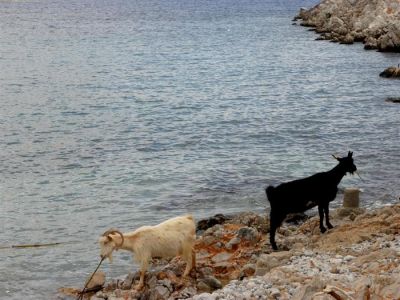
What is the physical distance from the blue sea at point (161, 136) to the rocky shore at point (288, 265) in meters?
2.48

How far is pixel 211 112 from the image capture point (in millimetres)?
42188

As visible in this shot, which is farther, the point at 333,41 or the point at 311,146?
the point at 333,41

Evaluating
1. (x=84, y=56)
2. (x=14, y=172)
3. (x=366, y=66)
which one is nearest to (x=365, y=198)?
(x=14, y=172)

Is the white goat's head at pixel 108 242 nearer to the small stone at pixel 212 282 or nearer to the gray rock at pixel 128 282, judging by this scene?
the gray rock at pixel 128 282

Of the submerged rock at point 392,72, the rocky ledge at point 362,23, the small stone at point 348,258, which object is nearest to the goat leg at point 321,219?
the small stone at point 348,258

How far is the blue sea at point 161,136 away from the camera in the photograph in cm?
2209

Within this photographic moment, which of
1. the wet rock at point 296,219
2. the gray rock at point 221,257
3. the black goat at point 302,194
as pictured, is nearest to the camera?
the black goat at point 302,194

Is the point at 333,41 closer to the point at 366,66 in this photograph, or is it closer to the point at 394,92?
the point at 366,66

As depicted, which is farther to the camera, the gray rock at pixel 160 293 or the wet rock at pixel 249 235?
the wet rock at pixel 249 235

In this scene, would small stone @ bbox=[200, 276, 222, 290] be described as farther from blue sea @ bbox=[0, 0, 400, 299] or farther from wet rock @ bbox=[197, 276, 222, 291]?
blue sea @ bbox=[0, 0, 400, 299]

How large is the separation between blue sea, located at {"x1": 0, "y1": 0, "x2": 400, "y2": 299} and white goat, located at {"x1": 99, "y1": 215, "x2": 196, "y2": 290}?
312 centimetres

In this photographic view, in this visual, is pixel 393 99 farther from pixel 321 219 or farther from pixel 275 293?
pixel 275 293

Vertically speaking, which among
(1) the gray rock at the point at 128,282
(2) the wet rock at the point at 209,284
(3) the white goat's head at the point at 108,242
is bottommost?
(1) the gray rock at the point at 128,282

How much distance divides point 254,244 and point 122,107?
92.3 ft
